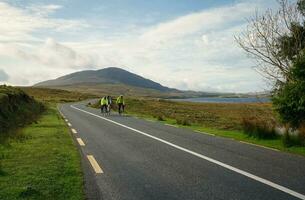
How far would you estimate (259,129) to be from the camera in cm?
1552

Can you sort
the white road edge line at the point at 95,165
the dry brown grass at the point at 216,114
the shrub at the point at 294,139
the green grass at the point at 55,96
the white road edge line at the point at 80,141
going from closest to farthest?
the white road edge line at the point at 95,165 → the shrub at the point at 294,139 → the white road edge line at the point at 80,141 → the dry brown grass at the point at 216,114 → the green grass at the point at 55,96

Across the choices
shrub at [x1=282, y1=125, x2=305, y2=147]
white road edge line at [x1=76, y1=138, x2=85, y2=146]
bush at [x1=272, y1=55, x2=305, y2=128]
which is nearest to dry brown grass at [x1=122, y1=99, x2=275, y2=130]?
bush at [x1=272, y1=55, x2=305, y2=128]

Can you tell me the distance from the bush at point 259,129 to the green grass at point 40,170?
7.25m

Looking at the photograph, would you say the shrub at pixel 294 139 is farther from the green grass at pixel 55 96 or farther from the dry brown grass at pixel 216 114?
the green grass at pixel 55 96

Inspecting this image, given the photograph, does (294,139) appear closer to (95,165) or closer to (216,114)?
(95,165)

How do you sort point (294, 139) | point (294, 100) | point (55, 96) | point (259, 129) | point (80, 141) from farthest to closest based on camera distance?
point (55, 96) → point (259, 129) → point (80, 141) → point (294, 100) → point (294, 139)

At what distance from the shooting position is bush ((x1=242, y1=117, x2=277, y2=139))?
15130mm

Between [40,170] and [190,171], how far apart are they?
3.37 m

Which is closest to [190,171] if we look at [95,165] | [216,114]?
[95,165]

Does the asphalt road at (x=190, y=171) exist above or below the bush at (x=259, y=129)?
below

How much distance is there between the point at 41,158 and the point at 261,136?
868 centimetres

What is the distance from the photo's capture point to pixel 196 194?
6824 millimetres

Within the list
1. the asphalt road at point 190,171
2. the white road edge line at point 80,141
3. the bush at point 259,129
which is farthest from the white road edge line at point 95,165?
the bush at point 259,129

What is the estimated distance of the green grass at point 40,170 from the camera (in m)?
6.91
